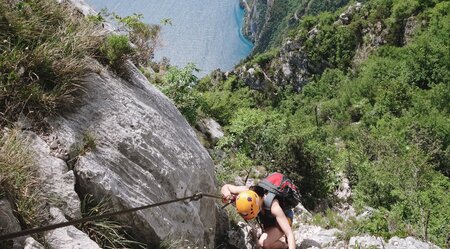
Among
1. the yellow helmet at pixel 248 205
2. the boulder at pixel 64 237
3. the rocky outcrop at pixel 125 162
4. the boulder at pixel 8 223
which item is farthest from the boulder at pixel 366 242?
the boulder at pixel 8 223

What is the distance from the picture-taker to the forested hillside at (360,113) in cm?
1499

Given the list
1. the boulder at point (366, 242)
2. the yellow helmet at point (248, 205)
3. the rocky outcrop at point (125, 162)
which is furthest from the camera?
the boulder at point (366, 242)

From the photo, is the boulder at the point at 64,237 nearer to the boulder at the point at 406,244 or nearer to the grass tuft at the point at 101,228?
the grass tuft at the point at 101,228

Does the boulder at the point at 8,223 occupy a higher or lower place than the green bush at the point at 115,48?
lower

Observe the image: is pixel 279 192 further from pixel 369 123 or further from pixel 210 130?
pixel 369 123

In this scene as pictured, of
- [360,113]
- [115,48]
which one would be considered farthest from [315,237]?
[360,113]

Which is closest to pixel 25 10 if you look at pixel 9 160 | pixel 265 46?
pixel 9 160

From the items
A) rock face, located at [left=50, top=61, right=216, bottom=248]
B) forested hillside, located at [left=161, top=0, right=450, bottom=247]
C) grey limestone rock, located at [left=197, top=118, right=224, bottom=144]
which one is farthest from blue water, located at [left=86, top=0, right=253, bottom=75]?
rock face, located at [left=50, top=61, right=216, bottom=248]

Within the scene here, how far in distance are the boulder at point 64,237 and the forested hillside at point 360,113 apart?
5934mm

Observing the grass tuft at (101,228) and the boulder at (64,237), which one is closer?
the boulder at (64,237)

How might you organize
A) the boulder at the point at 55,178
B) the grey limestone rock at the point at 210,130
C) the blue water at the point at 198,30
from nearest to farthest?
the boulder at the point at 55,178 → the grey limestone rock at the point at 210,130 → the blue water at the point at 198,30

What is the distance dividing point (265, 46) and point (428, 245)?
180 m

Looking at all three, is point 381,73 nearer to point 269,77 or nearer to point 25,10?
point 269,77

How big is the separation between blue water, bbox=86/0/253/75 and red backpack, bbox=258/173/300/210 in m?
102
